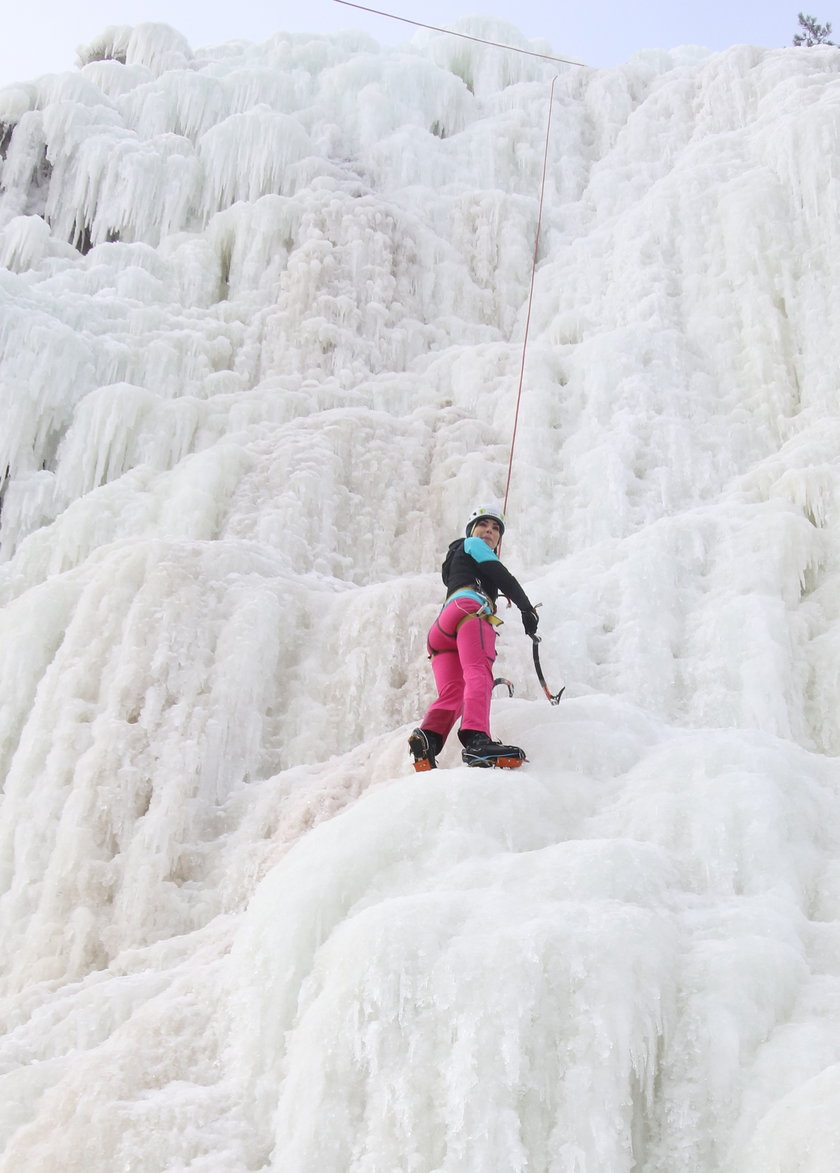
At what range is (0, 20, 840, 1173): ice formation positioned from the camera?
105 inches

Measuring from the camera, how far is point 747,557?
22.5 feet

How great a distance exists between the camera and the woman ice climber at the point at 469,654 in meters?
4.18

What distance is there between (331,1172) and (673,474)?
23.2 feet

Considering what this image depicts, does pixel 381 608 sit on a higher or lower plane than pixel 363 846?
higher

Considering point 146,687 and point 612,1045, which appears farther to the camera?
point 146,687

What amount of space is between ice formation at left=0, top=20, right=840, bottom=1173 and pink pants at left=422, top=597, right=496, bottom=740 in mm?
305

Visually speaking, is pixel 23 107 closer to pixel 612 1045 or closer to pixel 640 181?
pixel 640 181

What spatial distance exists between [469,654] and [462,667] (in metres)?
0.10

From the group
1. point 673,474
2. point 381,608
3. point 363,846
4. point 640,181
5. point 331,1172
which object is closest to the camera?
point 331,1172

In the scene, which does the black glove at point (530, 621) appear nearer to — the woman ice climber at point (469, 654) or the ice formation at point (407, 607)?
the woman ice climber at point (469, 654)

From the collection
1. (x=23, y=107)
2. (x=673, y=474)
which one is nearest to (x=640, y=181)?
(x=673, y=474)

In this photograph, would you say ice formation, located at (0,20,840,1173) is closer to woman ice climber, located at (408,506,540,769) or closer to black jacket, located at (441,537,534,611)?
woman ice climber, located at (408,506,540,769)

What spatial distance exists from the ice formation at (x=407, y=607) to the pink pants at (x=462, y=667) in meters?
0.31

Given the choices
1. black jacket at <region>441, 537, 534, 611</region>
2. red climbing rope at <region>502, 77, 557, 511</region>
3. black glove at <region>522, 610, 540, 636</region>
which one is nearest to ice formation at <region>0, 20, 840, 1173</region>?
red climbing rope at <region>502, 77, 557, 511</region>
